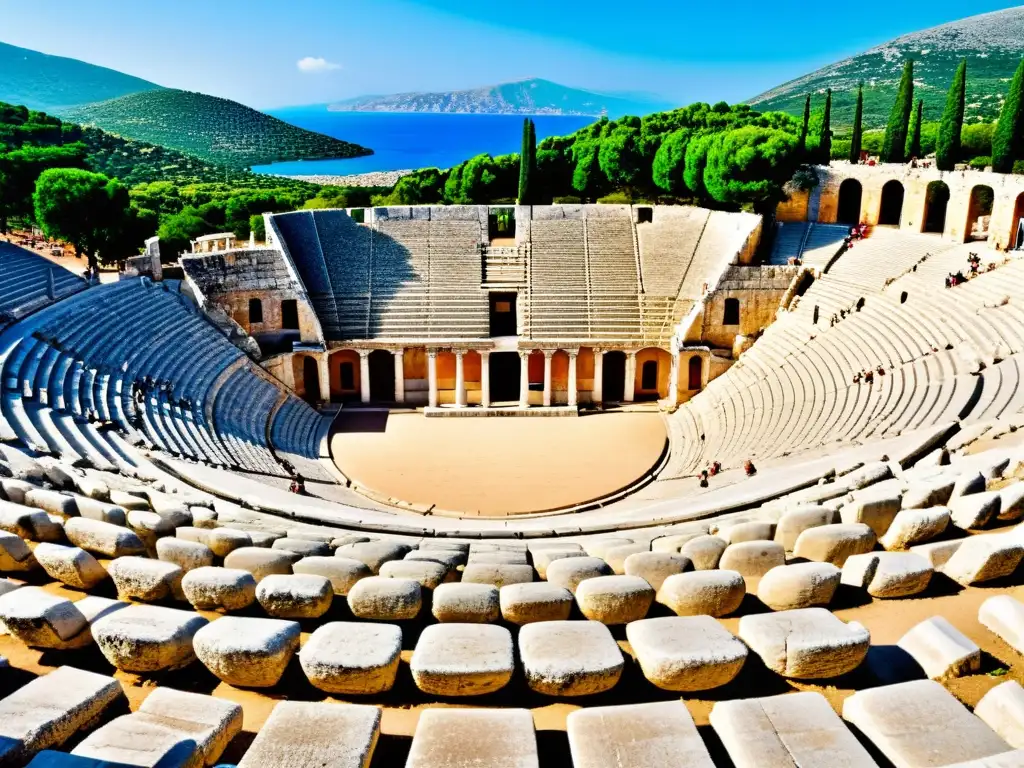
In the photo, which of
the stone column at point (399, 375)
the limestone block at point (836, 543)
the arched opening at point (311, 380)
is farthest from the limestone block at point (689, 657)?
the arched opening at point (311, 380)

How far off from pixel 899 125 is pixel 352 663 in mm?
38011

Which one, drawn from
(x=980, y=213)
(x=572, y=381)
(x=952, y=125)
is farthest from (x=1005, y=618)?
(x=980, y=213)

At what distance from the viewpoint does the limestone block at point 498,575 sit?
7.05 metres

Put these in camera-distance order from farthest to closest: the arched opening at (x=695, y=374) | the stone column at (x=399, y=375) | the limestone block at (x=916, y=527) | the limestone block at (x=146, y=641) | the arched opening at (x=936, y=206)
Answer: the arched opening at (x=936, y=206) → the stone column at (x=399, y=375) → the arched opening at (x=695, y=374) → the limestone block at (x=916, y=527) → the limestone block at (x=146, y=641)

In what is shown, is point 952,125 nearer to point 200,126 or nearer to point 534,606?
point 534,606

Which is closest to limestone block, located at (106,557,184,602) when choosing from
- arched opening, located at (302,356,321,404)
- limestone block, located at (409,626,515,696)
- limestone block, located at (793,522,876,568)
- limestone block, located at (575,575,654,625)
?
limestone block, located at (409,626,515,696)

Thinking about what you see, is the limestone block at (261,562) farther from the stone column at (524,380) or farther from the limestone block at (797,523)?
Answer: the stone column at (524,380)

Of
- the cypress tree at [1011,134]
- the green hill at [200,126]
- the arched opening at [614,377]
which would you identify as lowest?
the arched opening at [614,377]

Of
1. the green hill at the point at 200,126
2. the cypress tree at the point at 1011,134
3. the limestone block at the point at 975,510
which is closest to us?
the limestone block at the point at 975,510

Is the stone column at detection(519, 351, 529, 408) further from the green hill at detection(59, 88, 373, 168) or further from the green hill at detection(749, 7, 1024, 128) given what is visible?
the green hill at detection(59, 88, 373, 168)

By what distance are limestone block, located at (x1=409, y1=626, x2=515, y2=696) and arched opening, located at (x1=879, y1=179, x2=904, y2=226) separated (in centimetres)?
3541

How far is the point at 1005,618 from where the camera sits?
5934 millimetres

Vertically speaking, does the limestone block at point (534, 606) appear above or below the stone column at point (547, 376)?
above

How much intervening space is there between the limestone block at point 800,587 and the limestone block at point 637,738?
203 centimetres
